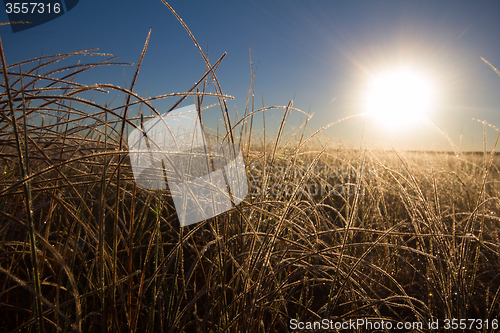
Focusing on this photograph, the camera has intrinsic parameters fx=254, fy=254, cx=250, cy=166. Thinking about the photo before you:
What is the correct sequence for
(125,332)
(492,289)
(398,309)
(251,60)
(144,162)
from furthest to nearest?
1. (144,162)
2. (492,289)
3. (398,309)
4. (251,60)
5. (125,332)

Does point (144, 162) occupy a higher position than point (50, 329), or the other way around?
point (144, 162)

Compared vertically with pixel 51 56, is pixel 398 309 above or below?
below

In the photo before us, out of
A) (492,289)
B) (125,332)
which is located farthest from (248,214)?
(492,289)

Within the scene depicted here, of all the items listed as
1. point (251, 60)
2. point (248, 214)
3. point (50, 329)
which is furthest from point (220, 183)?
point (50, 329)

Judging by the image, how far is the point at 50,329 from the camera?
83 centimetres

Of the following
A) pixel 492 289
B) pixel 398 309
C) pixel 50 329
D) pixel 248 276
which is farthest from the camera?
pixel 492 289

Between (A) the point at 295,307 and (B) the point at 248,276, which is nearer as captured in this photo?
(B) the point at 248,276

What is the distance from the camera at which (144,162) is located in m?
1.72

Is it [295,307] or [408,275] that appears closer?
[295,307]

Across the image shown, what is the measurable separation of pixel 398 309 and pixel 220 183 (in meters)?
1.02

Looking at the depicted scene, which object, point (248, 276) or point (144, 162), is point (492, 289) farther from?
point (144, 162)

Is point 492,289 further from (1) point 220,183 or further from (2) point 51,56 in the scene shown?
(2) point 51,56

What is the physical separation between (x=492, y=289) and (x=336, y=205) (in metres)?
1.25

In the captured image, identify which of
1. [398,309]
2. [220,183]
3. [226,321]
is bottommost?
[398,309]
